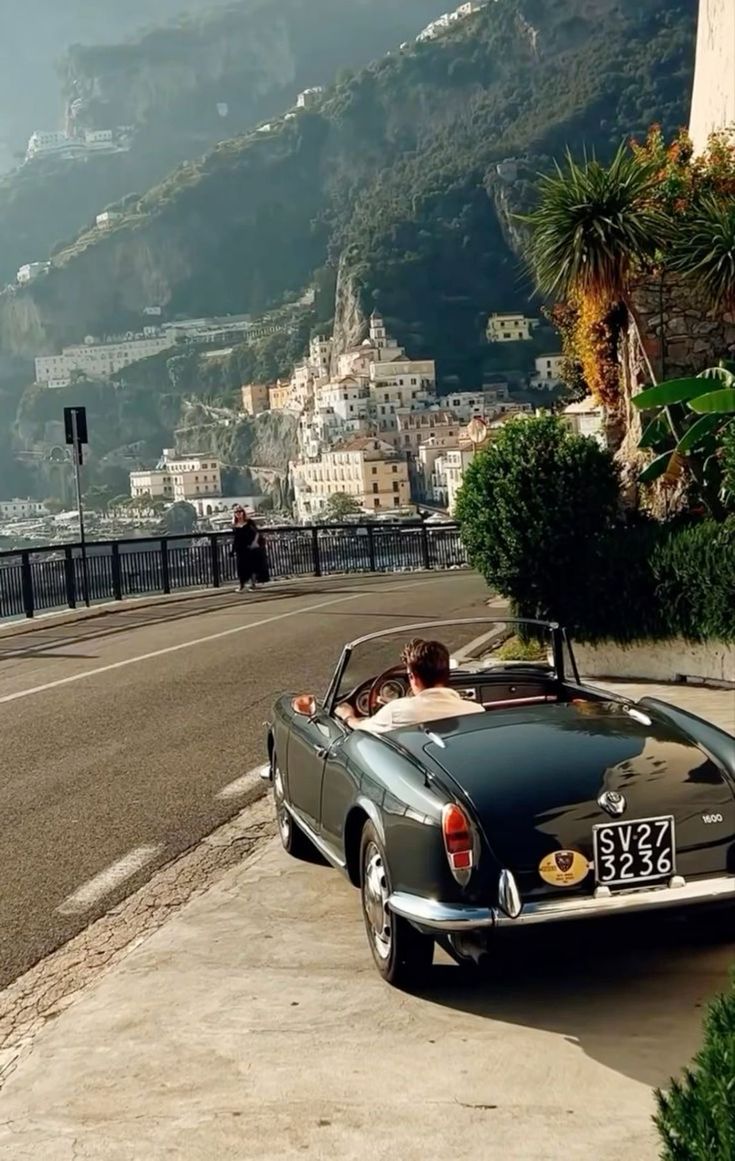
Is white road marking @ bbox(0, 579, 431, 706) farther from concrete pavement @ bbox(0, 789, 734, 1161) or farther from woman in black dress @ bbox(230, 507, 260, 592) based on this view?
concrete pavement @ bbox(0, 789, 734, 1161)

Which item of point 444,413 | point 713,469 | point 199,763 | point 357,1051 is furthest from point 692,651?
point 444,413

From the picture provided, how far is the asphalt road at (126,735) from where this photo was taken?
741 centimetres

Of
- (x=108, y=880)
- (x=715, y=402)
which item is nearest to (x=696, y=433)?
(x=715, y=402)

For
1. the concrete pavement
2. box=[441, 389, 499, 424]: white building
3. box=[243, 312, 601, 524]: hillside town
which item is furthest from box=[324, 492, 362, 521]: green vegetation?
the concrete pavement

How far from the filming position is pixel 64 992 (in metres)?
5.74

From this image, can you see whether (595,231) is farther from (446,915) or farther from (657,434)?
(446,915)

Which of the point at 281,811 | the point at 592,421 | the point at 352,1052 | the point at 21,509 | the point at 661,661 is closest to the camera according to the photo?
the point at 352,1052

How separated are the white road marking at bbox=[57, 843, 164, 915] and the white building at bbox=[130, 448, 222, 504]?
502ft

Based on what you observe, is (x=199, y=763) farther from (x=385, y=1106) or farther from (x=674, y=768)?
(x=385, y=1106)

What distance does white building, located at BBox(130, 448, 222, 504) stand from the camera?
541ft

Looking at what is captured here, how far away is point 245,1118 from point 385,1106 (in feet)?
1.34

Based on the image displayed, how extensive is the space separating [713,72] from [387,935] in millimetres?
21496

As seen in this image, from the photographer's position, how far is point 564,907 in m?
4.91

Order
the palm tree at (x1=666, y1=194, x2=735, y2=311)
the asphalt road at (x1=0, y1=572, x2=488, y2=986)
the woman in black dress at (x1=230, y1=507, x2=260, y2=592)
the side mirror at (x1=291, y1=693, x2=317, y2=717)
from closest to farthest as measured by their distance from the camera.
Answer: the side mirror at (x1=291, y1=693, x2=317, y2=717), the asphalt road at (x1=0, y1=572, x2=488, y2=986), the palm tree at (x1=666, y1=194, x2=735, y2=311), the woman in black dress at (x1=230, y1=507, x2=260, y2=592)
